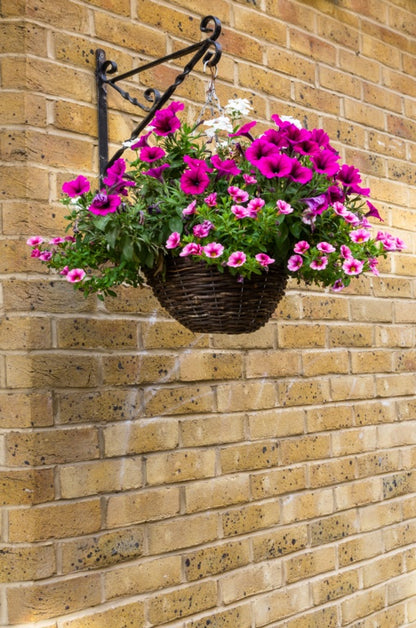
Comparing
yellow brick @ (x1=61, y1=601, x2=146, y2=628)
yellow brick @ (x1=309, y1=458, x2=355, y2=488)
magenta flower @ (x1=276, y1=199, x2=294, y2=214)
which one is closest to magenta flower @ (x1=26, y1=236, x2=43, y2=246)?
magenta flower @ (x1=276, y1=199, x2=294, y2=214)

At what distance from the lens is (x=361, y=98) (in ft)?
8.15

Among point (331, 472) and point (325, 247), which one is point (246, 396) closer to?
point (331, 472)

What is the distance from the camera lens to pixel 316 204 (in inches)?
58.6

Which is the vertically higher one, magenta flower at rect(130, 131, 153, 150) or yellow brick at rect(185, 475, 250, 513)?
magenta flower at rect(130, 131, 153, 150)

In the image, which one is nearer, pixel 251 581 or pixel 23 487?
pixel 23 487

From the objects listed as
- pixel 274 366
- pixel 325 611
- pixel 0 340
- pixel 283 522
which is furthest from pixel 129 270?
pixel 325 611

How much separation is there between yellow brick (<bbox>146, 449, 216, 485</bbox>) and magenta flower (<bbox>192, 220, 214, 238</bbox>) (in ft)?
2.12

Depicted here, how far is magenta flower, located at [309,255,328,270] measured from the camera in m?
1.50

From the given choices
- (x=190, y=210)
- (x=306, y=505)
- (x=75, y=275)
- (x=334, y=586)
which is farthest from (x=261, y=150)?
(x=334, y=586)

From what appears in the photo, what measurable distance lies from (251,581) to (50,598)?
59cm

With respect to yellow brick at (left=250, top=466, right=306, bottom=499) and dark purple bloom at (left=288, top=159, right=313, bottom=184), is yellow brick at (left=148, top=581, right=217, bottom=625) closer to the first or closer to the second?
yellow brick at (left=250, top=466, right=306, bottom=499)

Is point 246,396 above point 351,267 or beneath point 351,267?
beneath

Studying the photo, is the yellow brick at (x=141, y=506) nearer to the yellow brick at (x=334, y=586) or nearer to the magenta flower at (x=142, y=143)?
the yellow brick at (x=334, y=586)

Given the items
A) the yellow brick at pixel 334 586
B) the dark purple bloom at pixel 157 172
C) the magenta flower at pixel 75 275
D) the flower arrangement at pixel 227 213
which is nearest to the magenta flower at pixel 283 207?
the flower arrangement at pixel 227 213
